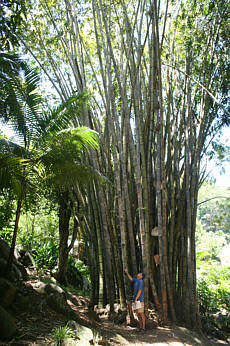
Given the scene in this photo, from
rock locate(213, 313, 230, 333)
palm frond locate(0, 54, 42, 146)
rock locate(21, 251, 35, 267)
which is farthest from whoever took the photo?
rock locate(21, 251, 35, 267)

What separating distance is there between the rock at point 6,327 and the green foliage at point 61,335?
1.20 feet

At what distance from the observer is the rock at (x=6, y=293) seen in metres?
3.21

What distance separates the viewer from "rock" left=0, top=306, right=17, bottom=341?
8.64ft

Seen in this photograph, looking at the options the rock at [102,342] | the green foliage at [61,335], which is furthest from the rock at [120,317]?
the green foliage at [61,335]

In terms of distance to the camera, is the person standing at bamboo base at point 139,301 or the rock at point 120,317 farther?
the rock at point 120,317

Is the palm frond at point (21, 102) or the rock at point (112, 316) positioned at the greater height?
the palm frond at point (21, 102)

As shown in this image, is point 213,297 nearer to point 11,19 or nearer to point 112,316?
point 112,316

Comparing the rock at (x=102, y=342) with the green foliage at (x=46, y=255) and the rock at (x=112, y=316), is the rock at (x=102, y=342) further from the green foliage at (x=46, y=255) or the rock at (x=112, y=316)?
the green foliage at (x=46, y=255)

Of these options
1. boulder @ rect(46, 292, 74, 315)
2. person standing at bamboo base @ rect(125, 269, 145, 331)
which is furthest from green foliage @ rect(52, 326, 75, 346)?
person standing at bamboo base @ rect(125, 269, 145, 331)

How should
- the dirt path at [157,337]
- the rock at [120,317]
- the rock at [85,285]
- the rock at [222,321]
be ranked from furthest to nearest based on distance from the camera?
the rock at [85,285], the rock at [222,321], the rock at [120,317], the dirt path at [157,337]

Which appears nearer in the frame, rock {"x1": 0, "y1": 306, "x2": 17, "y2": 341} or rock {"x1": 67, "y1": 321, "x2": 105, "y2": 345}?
rock {"x1": 0, "y1": 306, "x2": 17, "y2": 341}

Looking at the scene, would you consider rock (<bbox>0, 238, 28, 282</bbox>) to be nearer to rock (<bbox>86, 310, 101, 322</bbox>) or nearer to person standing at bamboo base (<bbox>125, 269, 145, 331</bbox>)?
rock (<bbox>86, 310, 101, 322</bbox>)

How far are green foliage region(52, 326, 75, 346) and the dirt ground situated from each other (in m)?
0.05

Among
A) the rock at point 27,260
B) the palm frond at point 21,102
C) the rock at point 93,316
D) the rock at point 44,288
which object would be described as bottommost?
the rock at point 93,316
